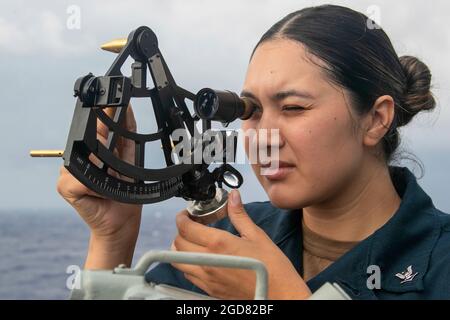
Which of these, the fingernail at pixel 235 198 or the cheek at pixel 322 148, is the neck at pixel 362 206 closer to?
the cheek at pixel 322 148

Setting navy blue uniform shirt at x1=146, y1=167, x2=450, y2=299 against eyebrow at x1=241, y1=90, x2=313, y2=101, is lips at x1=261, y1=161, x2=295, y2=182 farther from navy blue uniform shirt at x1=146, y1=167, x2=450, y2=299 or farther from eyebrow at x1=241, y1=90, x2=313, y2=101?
navy blue uniform shirt at x1=146, y1=167, x2=450, y2=299

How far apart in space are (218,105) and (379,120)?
449mm

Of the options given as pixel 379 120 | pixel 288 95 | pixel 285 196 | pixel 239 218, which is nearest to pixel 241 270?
pixel 239 218

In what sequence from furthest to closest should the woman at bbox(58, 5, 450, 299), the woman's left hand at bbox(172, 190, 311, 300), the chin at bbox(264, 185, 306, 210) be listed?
1. the chin at bbox(264, 185, 306, 210)
2. the woman at bbox(58, 5, 450, 299)
3. the woman's left hand at bbox(172, 190, 311, 300)

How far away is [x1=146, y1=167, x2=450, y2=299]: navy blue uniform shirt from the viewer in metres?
1.53

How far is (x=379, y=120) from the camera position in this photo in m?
1.69

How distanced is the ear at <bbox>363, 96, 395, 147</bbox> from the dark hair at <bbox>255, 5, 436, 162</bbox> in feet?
0.07

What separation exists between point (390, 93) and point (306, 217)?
0.40 meters

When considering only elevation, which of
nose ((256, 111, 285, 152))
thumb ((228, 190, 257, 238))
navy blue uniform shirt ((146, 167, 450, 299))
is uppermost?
nose ((256, 111, 285, 152))

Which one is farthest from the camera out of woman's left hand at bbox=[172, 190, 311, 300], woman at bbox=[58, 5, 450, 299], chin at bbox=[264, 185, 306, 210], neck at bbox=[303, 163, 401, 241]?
neck at bbox=[303, 163, 401, 241]

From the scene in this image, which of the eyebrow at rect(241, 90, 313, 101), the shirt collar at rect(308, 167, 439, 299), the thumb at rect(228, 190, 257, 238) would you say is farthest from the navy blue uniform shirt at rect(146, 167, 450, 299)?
the eyebrow at rect(241, 90, 313, 101)

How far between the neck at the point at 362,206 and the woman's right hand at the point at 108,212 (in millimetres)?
507
